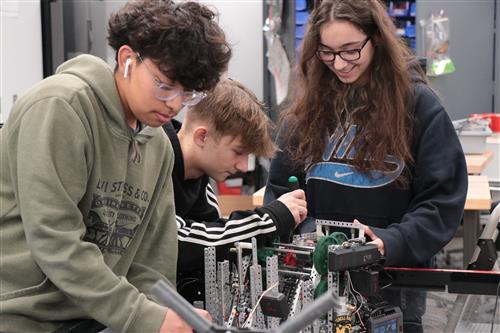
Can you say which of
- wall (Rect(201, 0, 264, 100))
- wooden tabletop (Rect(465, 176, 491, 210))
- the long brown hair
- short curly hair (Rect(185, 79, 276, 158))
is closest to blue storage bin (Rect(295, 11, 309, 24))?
wall (Rect(201, 0, 264, 100))

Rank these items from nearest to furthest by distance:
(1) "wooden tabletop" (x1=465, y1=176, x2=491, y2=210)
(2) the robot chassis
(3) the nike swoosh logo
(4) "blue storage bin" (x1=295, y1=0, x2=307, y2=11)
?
1. (2) the robot chassis
2. (3) the nike swoosh logo
3. (1) "wooden tabletop" (x1=465, y1=176, x2=491, y2=210)
4. (4) "blue storage bin" (x1=295, y1=0, x2=307, y2=11)

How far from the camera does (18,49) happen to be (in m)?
3.91

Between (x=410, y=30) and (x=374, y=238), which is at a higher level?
(x=410, y=30)

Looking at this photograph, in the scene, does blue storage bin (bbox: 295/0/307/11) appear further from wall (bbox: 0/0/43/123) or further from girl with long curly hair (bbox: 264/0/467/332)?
girl with long curly hair (bbox: 264/0/467/332)

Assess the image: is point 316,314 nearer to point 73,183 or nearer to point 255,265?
point 73,183

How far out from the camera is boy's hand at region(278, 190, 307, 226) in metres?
1.66

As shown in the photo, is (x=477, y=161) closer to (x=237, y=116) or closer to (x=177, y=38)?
(x=237, y=116)

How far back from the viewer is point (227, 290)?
1.57 meters

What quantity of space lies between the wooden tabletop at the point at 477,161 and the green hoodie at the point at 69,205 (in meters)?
2.25

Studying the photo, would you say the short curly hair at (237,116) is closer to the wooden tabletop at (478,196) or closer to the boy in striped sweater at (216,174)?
the boy in striped sweater at (216,174)

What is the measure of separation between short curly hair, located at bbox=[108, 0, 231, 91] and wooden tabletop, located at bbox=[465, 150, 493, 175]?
2181 millimetres

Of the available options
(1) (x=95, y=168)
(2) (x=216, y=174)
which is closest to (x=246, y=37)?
(2) (x=216, y=174)

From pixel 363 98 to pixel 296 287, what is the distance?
0.60 metres

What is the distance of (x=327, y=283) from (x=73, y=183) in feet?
1.78
